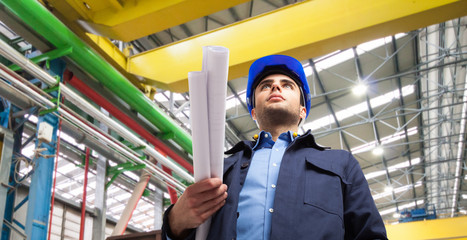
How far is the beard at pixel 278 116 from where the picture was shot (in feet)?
5.68

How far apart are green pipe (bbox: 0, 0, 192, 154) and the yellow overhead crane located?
25 cm

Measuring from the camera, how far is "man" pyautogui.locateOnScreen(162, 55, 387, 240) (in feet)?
4.18

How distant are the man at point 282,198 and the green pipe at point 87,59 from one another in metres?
3.24

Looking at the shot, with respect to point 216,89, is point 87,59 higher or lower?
higher

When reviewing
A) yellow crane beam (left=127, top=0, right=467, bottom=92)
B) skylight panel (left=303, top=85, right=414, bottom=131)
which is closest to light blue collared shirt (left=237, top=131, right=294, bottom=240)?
yellow crane beam (left=127, top=0, right=467, bottom=92)

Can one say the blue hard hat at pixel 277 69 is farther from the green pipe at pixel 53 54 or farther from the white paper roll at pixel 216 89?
the green pipe at pixel 53 54

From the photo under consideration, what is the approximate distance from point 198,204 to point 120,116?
4519 millimetres

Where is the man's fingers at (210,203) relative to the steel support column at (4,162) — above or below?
below

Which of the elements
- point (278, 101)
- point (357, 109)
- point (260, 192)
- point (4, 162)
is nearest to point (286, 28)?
point (278, 101)

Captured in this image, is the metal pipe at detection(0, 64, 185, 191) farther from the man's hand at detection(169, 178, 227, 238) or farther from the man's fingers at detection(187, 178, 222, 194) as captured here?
the man's fingers at detection(187, 178, 222, 194)

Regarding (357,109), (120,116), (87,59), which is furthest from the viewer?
(357,109)

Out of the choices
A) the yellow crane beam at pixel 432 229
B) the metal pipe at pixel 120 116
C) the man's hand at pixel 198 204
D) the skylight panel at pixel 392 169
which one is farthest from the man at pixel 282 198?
the skylight panel at pixel 392 169

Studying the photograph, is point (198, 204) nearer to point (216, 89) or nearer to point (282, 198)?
point (282, 198)

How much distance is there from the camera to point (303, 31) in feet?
15.4
